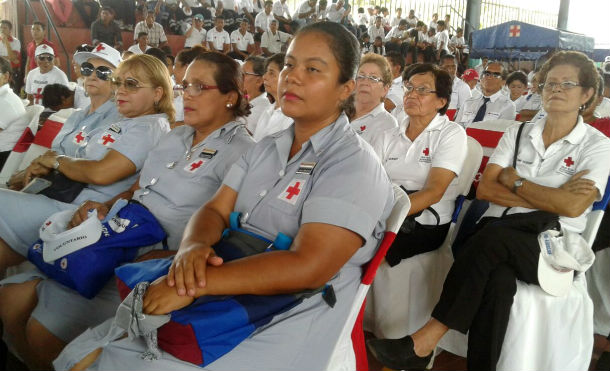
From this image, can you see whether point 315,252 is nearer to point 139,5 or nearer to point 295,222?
point 295,222

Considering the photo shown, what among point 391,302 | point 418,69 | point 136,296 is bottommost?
point 391,302

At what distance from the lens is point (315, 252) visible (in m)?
1.27

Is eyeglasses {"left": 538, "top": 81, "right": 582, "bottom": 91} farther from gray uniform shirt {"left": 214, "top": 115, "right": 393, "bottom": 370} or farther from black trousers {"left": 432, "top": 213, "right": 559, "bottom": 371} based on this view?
gray uniform shirt {"left": 214, "top": 115, "right": 393, "bottom": 370}

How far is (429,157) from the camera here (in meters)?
2.53

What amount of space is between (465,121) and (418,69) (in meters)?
3.24

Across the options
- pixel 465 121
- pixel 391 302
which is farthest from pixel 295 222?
pixel 465 121

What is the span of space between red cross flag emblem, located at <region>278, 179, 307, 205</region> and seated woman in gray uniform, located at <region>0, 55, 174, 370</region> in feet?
3.64

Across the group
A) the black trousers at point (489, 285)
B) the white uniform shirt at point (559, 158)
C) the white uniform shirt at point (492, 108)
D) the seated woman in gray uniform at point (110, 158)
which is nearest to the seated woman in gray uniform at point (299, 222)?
the black trousers at point (489, 285)

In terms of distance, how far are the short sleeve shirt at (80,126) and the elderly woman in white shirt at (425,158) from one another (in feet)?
4.94

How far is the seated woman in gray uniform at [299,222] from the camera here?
126 centimetres

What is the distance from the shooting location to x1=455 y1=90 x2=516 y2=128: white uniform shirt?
527cm

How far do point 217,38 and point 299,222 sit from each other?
10827 mm

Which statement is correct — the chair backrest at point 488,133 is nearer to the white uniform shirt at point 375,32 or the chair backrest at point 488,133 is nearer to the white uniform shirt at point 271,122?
the white uniform shirt at point 271,122

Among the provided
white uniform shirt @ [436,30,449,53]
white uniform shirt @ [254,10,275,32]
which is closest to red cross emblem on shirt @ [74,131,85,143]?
white uniform shirt @ [254,10,275,32]
